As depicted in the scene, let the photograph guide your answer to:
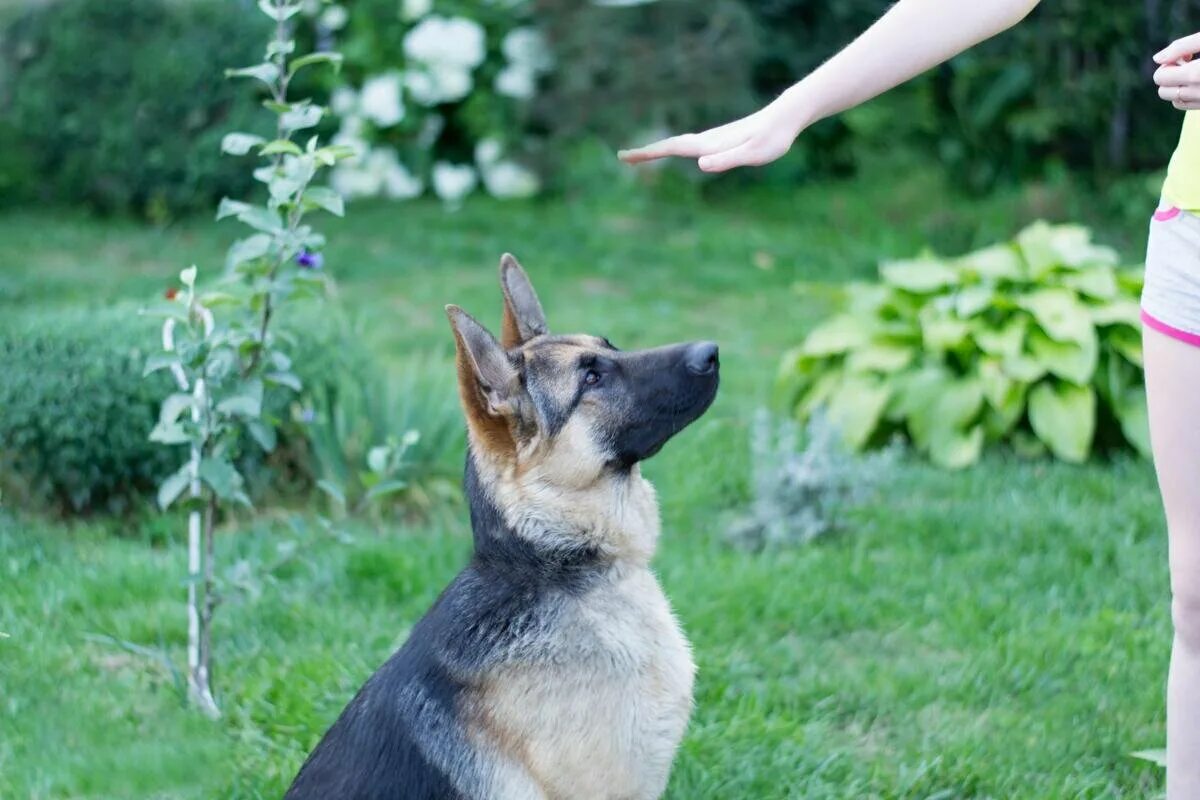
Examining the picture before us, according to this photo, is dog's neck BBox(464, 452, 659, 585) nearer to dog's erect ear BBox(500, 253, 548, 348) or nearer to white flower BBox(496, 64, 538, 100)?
dog's erect ear BBox(500, 253, 548, 348)

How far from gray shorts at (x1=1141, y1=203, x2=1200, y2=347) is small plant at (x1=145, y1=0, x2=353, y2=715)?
6.52ft

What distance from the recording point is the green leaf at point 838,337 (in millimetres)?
6867

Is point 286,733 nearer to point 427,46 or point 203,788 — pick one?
point 203,788

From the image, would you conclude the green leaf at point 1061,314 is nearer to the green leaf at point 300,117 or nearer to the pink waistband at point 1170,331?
the pink waistband at point 1170,331

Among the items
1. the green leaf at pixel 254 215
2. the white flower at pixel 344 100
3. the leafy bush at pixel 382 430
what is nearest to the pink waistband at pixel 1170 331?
the green leaf at pixel 254 215

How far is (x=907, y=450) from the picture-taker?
21.9 ft

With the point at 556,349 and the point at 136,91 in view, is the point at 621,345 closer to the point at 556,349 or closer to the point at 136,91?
the point at 136,91

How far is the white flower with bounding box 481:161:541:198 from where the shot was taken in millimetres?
11398

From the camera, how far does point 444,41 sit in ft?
36.2

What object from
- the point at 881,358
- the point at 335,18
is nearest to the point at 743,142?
the point at 881,358

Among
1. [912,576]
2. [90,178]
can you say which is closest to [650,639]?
[912,576]

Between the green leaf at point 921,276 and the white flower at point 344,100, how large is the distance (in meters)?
5.48

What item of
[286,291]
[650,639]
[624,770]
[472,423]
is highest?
[286,291]

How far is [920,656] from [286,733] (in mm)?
2002
